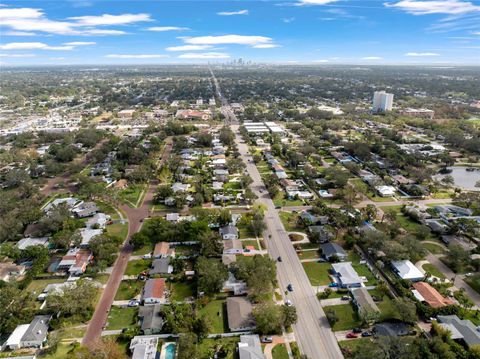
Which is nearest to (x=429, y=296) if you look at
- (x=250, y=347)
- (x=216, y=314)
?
(x=250, y=347)

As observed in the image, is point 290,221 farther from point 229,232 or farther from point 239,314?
point 239,314

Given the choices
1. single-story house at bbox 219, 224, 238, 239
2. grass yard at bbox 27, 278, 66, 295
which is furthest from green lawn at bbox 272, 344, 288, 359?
grass yard at bbox 27, 278, 66, 295

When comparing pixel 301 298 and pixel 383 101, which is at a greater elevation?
pixel 383 101

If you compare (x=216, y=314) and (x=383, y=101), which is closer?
(x=216, y=314)

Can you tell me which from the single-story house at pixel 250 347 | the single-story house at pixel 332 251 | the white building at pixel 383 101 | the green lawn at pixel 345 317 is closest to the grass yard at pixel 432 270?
the single-story house at pixel 332 251

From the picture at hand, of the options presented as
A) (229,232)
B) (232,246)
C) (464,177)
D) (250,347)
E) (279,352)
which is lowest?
(279,352)

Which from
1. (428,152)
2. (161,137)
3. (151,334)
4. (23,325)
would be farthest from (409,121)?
(23,325)

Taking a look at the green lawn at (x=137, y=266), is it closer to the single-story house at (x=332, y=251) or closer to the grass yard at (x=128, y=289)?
the grass yard at (x=128, y=289)
